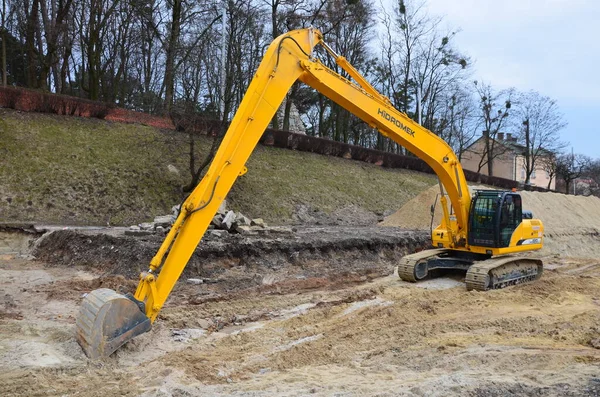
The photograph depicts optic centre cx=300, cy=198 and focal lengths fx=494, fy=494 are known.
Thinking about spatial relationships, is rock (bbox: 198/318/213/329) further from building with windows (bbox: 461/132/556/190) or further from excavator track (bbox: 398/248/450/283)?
building with windows (bbox: 461/132/556/190)

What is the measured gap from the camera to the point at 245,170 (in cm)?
614

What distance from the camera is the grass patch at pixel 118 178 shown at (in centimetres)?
1570

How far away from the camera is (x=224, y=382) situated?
486 centimetres

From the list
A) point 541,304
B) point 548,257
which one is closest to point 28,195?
point 541,304

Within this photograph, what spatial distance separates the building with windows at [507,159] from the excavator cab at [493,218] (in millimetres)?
40614

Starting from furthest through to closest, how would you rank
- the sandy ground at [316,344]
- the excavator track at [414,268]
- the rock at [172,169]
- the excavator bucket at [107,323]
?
1. the rock at [172,169]
2. the excavator track at [414,268]
3. the excavator bucket at [107,323]
4. the sandy ground at [316,344]

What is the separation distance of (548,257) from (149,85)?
28.8 metres

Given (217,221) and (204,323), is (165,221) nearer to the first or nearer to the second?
(217,221)

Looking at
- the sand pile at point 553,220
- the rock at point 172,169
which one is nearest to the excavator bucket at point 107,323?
the rock at point 172,169

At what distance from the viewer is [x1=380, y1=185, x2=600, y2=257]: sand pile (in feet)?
68.0

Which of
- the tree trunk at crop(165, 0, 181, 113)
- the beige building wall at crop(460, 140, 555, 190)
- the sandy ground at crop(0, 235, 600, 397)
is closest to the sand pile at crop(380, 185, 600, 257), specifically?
the sandy ground at crop(0, 235, 600, 397)

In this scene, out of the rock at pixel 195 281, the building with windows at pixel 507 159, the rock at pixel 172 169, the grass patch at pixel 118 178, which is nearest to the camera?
the rock at pixel 195 281

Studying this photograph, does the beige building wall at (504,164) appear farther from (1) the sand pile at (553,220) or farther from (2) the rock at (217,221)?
(2) the rock at (217,221)

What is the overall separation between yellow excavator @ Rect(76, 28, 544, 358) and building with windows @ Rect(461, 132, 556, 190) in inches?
1605
